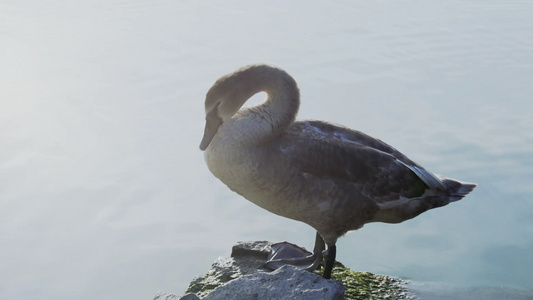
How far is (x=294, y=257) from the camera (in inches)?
203

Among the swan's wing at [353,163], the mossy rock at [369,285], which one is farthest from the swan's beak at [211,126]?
the mossy rock at [369,285]

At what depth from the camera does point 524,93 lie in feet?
30.8

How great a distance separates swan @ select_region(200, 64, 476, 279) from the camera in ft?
14.7

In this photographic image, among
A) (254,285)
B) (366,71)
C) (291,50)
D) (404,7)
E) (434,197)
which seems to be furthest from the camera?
(404,7)

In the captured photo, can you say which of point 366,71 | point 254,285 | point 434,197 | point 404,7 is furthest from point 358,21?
point 254,285

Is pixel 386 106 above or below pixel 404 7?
below

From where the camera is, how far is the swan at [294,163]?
14.7 ft

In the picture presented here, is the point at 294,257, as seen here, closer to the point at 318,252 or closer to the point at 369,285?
the point at 318,252

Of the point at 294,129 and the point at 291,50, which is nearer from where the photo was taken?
the point at 294,129

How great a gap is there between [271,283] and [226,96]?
115cm

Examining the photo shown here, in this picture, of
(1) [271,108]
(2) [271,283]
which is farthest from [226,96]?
(2) [271,283]

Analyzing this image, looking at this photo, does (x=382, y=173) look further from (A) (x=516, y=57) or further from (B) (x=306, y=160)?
(A) (x=516, y=57)

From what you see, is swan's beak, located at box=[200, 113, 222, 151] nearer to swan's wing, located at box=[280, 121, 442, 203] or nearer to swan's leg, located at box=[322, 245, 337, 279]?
swan's wing, located at box=[280, 121, 442, 203]

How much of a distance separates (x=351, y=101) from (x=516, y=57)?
312cm
